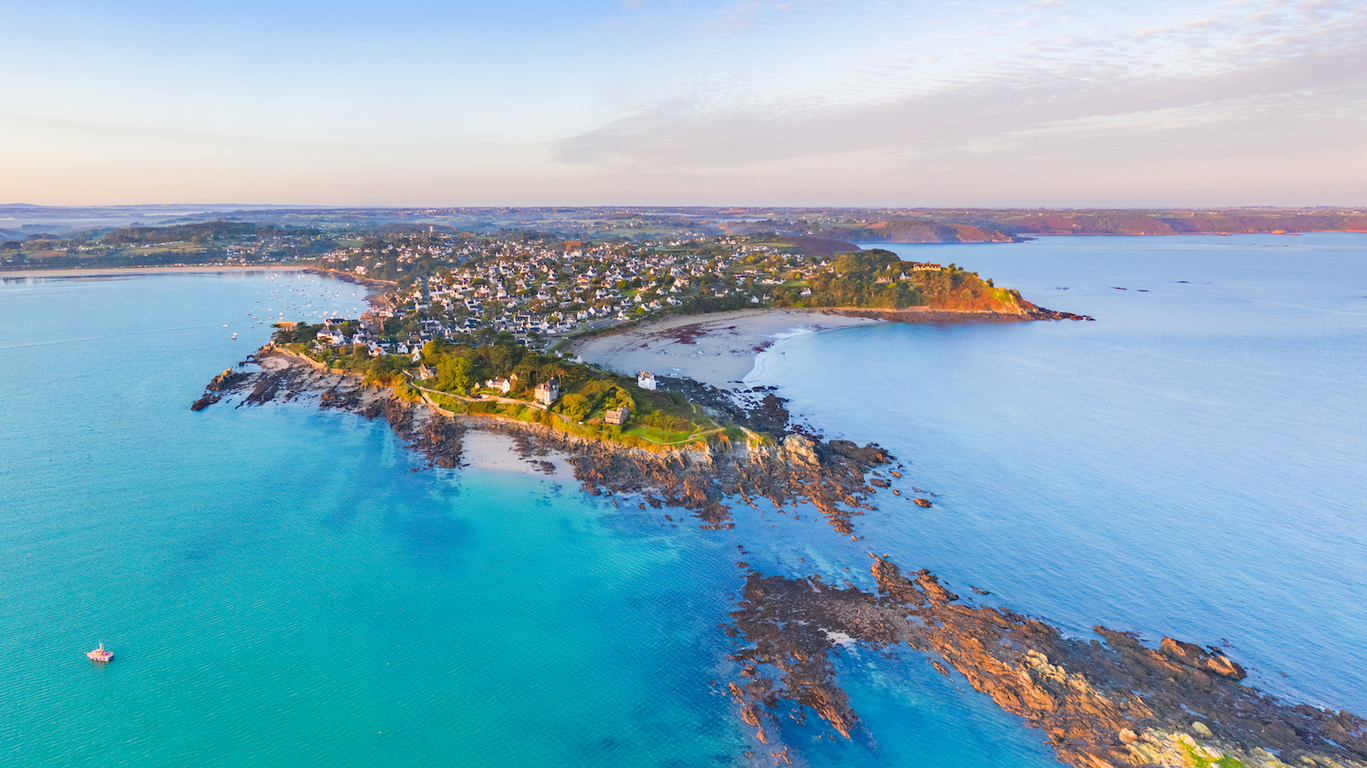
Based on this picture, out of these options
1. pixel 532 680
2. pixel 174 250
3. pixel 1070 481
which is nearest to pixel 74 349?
pixel 532 680

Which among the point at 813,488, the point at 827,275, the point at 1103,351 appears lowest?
the point at 813,488

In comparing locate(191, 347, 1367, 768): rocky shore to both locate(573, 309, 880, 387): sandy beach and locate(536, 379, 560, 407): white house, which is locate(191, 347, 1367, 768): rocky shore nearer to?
locate(536, 379, 560, 407): white house

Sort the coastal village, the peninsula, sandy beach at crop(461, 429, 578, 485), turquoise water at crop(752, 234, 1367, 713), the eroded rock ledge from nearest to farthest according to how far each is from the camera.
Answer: the eroded rock ledge < the peninsula < turquoise water at crop(752, 234, 1367, 713) < sandy beach at crop(461, 429, 578, 485) < the coastal village

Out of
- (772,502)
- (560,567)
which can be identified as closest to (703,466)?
(772,502)

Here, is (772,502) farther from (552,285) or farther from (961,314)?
(961,314)

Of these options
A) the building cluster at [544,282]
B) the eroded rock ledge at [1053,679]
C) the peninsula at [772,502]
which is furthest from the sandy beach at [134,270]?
the eroded rock ledge at [1053,679]

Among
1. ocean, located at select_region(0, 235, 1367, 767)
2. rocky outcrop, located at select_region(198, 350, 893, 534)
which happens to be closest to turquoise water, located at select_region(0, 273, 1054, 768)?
ocean, located at select_region(0, 235, 1367, 767)

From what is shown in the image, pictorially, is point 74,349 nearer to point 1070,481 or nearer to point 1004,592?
point 1004,592
